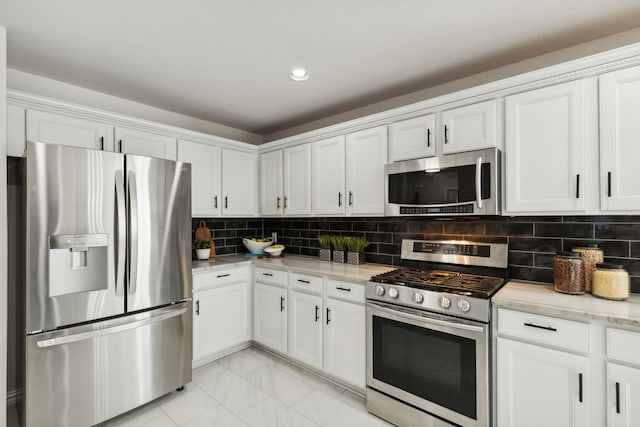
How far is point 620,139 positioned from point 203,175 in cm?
318

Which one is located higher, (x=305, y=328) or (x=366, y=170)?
(x=366, y=170)

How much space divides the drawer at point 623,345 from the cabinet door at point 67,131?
11.3 ft

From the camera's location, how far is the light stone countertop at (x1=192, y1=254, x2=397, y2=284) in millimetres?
2513

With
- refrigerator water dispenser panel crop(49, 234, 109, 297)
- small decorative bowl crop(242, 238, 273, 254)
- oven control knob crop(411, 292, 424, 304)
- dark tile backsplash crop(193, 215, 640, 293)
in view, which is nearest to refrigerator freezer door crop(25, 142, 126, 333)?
refrigerator water dispenser panel crop(49, 234, 109, 297)

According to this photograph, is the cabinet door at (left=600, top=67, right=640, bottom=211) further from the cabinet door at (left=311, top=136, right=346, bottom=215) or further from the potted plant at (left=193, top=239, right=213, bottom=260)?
the potted plant at (left=193, top=239, right=213, bottom=260)

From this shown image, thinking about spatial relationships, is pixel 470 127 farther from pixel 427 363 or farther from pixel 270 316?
pixel 270 316

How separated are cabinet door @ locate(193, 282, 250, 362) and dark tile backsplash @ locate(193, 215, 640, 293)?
781mm

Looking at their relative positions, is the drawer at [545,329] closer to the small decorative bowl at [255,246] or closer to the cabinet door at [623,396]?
the cabinet door at [623,396]

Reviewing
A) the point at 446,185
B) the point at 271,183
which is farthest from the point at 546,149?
the point at 271,183

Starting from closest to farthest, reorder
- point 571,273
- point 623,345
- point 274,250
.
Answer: point 623,345, point 571,273, point 274,250

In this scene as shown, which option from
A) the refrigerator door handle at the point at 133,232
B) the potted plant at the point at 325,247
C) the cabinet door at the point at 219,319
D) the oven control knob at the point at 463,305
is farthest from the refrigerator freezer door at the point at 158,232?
the oven control knob at the point at 463,305

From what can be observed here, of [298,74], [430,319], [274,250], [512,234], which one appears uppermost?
[298,74]

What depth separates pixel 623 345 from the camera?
1444mm

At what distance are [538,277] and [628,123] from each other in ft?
3.48
